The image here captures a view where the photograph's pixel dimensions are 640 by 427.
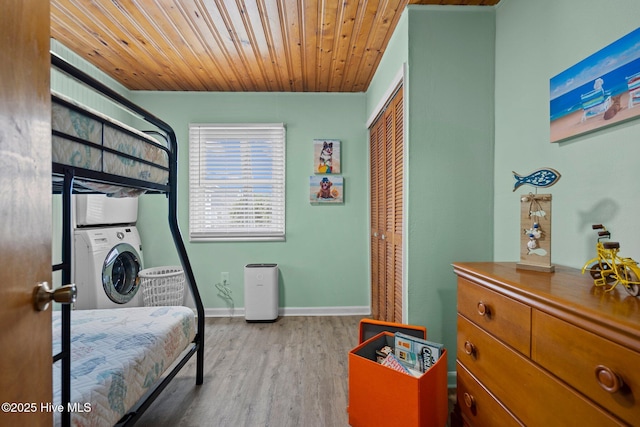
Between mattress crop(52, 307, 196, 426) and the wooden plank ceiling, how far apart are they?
192 cm

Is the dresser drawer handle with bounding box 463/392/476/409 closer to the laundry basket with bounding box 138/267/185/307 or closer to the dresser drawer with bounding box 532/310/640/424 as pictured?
the dresser drawer with bounding box 532/310/640/424

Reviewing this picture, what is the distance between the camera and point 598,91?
122 centimetres

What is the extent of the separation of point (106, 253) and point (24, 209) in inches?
94.3

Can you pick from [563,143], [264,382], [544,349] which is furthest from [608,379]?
[264,382]

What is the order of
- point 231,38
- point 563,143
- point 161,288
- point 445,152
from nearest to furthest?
point 563,143, point 445,152, point 231,38, point 161,288

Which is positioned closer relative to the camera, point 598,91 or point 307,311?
point 598,91

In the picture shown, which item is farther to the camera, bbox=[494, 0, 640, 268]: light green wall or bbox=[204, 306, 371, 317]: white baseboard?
bbox=[204, 306, 371, 317]: white baseboard

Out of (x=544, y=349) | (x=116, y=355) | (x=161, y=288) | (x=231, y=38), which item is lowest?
(x=161, y=288)

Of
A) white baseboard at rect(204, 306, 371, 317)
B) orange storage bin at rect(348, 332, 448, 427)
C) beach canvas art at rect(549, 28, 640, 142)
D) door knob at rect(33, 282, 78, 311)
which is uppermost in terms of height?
beach canvas art at rect(549, 28, 640, 142)

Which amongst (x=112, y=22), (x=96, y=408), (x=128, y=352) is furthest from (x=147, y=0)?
(x=96, y=408)

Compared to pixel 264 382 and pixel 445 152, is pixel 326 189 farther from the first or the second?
pixel 264 382

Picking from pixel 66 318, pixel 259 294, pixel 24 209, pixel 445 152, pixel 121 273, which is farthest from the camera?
pixel 259 294

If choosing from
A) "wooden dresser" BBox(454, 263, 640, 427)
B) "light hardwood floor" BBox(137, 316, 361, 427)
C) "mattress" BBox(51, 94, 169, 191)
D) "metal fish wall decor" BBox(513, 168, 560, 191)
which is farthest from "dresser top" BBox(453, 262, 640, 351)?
"mattress" BBox(51, 94, 169, 191)

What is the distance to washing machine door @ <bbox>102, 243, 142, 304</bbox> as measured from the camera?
2652mm
